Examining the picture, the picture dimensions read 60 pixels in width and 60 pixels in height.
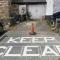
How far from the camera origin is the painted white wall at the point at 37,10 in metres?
27.8

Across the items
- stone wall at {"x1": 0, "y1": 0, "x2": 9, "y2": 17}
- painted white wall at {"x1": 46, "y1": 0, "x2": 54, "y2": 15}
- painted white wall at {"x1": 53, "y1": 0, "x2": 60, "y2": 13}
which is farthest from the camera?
painted white wall at {"x1": 46, "y1": 0, "x2": 54, "y2": 15}

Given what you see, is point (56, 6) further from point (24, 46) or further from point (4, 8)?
point (24, 46)

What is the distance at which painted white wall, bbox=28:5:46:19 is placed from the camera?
27.8m

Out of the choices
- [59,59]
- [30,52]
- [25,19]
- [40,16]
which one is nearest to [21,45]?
[30,52]

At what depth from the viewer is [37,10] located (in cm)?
2789

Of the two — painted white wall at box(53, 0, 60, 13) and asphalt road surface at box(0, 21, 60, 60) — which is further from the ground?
painted white wall at box(53, 0, 60, 13)

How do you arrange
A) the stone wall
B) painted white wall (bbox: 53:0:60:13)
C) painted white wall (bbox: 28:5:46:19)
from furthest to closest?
painted white wall (bbox: 28:5:46:19), painted white wall (bbox: 53:0:60:13), the stone wall

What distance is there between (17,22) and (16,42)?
823 centimetres

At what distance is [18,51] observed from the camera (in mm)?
12516

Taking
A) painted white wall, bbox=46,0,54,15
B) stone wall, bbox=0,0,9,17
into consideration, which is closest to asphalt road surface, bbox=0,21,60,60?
stone wall, bbox=0,0,9,17

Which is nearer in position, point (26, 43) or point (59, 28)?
point (26, 43)

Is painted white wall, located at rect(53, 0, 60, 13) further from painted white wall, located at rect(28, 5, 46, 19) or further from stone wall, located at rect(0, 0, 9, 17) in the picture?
stone wall, located at rect(0, 0, 9, 17)

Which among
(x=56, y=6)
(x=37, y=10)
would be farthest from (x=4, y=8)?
(x=37, y=10)

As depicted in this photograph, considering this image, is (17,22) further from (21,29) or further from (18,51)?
(18,51)
